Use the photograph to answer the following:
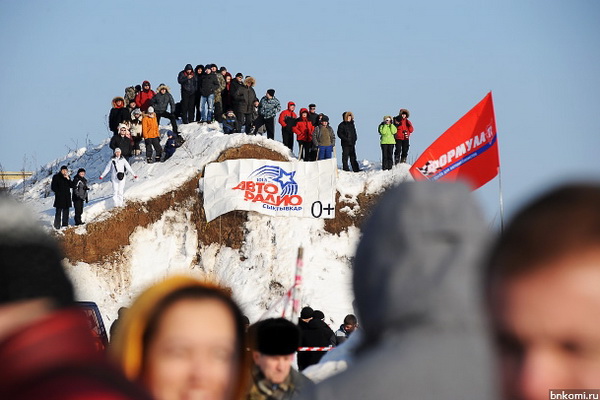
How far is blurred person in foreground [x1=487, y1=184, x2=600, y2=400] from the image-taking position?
1.85 m

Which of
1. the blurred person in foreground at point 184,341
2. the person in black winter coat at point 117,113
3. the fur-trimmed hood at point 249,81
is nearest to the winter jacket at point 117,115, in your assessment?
the person in black winter coat at point 117,113

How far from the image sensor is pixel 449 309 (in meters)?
2.31

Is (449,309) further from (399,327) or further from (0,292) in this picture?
(0,292)

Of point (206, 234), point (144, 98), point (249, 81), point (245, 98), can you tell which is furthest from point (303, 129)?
point (144, 98)

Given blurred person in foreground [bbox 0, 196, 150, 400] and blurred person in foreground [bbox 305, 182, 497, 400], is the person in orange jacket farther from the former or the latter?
blurred person in foreground [bbox 0, 196, 150, 400]

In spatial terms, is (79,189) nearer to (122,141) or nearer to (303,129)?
(122,141)

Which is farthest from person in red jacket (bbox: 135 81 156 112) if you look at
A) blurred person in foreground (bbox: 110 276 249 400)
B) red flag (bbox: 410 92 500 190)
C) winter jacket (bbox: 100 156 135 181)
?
blurred person in foreground (bbox: 110 276 249 400)

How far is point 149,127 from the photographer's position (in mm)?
30609

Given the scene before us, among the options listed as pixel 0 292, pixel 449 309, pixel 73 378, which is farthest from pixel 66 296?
pixel 449 309

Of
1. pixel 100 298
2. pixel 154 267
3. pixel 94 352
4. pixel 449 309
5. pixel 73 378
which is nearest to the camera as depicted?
pixel 73 378

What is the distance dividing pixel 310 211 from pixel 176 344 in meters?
27.9

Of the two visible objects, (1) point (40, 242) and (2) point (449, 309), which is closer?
(1) point (40, 242)

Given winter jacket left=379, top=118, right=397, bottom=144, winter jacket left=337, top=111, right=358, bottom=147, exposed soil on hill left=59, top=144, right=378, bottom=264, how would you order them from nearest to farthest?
exposed soil on hill left=59, top=144, right=378, bottom=264 → winter jacket left=337, top=111, right=358, bottom=147 → winter jacket left=379, top=118, right=397, bottom=144

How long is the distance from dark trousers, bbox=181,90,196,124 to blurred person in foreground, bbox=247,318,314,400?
26048 millimetres
